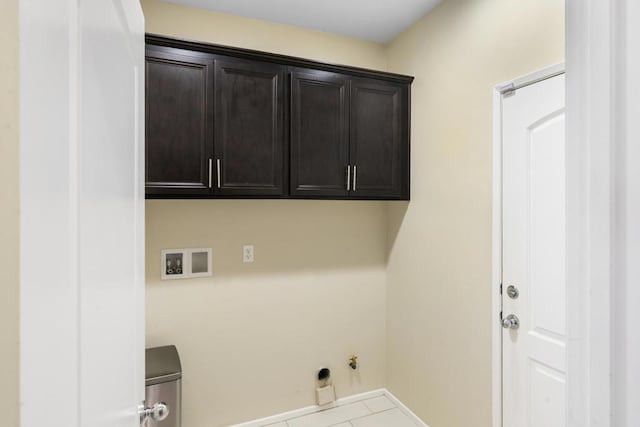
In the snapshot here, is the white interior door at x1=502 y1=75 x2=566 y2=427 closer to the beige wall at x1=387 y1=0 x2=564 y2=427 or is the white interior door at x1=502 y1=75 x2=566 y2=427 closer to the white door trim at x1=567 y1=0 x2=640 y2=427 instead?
the beige wall at x1=387 y1=0 x2=564 y2=427

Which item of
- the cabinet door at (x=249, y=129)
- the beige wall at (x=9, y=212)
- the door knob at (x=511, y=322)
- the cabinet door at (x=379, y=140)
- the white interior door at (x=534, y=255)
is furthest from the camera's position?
the cabinet door at (x=379, y=140)

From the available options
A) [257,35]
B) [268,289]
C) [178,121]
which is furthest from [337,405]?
[257,35]

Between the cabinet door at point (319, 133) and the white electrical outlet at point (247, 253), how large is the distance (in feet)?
1.74

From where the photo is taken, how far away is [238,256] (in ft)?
7.61

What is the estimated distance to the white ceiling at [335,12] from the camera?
2.14 metres

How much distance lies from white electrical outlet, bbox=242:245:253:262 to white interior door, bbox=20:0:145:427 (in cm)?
153

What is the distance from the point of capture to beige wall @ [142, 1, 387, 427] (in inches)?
85.9

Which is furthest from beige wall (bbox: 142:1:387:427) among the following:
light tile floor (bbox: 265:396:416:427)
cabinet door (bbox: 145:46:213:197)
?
cabinet door (bbox: 145:46:213:197)

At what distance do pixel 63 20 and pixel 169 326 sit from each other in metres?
2.11

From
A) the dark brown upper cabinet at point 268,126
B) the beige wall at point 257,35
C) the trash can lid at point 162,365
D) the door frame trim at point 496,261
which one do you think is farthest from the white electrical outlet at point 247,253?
the door frame trim at point 496,261

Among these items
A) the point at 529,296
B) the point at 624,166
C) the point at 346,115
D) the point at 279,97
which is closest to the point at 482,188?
the point at 529,296

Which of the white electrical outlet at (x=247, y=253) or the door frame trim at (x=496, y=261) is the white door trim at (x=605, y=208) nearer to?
the door frame trim at (x=496, y=261)

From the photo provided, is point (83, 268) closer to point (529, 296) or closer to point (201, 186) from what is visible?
point (201, 186)

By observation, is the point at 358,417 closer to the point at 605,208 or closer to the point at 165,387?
the point at 165,387
